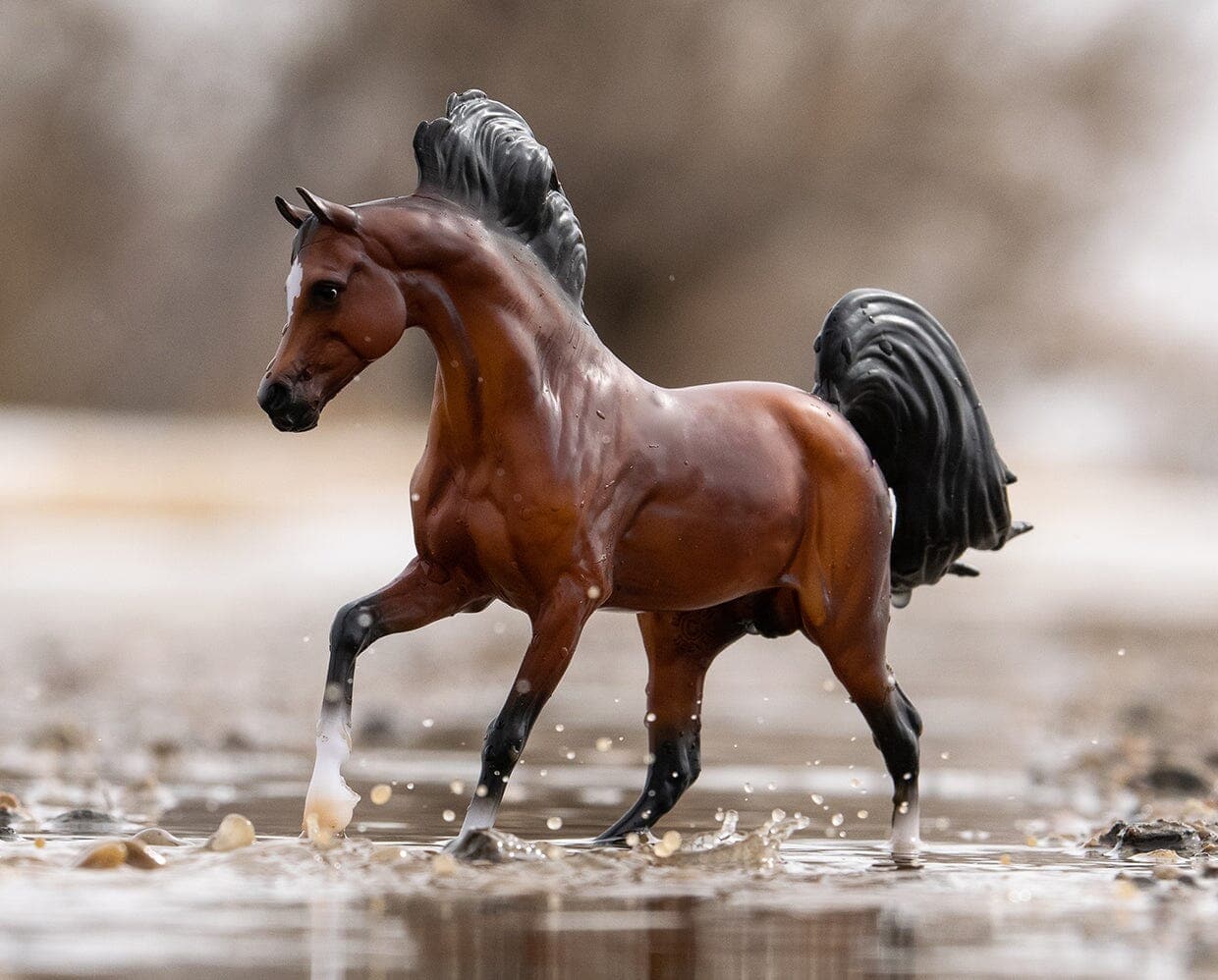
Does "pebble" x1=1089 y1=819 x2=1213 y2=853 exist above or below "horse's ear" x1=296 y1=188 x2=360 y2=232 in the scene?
below

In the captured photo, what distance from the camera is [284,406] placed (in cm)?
531

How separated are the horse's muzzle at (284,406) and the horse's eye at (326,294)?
8.3 inches

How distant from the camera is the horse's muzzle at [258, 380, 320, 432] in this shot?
530cm

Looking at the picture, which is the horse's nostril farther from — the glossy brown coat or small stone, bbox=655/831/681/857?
small stone, bbox=655/831/681/857

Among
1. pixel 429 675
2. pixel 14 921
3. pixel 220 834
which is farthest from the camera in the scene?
pixel 429 675

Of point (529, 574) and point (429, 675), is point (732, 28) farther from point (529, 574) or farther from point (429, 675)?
point (529, 574)

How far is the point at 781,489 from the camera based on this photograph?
19.3ft

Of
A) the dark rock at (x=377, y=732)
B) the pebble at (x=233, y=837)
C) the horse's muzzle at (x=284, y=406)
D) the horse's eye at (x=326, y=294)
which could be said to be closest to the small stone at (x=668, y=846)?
the pebble at (x=233, y=837)

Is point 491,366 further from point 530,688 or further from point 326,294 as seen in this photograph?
point 530,688

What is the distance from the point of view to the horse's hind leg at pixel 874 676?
6.01 metres

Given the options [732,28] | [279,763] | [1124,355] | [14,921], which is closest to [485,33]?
[732,28]

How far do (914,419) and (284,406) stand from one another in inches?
77.2

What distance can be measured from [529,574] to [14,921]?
1.54 m

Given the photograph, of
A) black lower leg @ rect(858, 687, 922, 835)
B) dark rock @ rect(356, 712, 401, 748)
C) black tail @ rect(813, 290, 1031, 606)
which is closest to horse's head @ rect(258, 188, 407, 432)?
black tail @ rect(813, 290, 1031, 606)
